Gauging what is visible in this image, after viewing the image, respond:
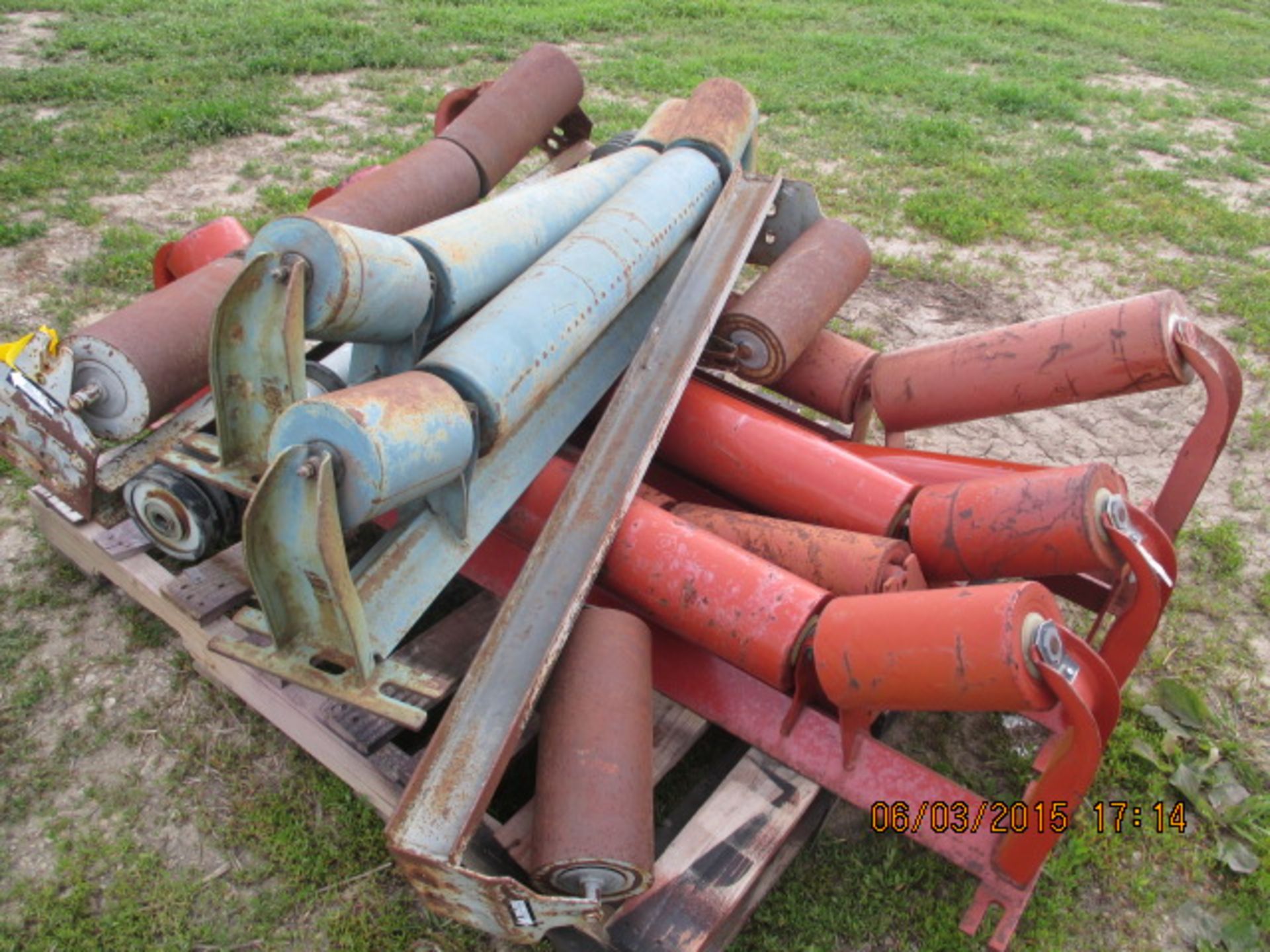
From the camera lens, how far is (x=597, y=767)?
2102 millimetres

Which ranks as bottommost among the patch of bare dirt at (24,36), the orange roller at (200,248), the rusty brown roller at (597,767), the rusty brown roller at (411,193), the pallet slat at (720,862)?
the pallet slat at (720,862)

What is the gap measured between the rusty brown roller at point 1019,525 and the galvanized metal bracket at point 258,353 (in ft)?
5.40

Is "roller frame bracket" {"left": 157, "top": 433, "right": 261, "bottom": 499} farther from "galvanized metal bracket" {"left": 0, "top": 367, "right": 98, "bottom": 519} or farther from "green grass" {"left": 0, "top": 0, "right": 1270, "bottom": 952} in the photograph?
"green grass" {"left": 0, "top": 0, "right": 1270, "bottom": 952}

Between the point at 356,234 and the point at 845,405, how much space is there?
1814mm

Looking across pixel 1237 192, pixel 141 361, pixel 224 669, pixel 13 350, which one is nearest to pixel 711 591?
pixel 224 669

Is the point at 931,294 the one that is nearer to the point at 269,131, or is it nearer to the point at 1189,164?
the point at 1189,164

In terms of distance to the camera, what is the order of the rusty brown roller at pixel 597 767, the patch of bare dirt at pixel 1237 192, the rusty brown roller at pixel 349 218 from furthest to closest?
the patch of bare dirt at pixel 1237 192 < the rusty brown roller at pixel 349 218 < the rusty brown roller at pixel 597 767

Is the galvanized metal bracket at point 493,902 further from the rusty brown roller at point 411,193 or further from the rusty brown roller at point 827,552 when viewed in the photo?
the rusty brown roller at point 411,193

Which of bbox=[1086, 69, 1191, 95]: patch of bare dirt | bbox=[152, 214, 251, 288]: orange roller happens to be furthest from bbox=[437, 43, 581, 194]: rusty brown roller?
bbox=[1086, 69, 1191, 95]: patch of bare dirt

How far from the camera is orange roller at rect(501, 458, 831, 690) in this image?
2.30 m

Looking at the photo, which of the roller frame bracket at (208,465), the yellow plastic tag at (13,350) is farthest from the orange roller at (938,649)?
the yellow plastic tag at (13,350)

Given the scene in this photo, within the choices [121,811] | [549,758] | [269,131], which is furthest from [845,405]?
[269,131]

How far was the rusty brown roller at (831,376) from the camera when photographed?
3.36 metres

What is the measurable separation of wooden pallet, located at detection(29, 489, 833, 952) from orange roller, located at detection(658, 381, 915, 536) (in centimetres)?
67
